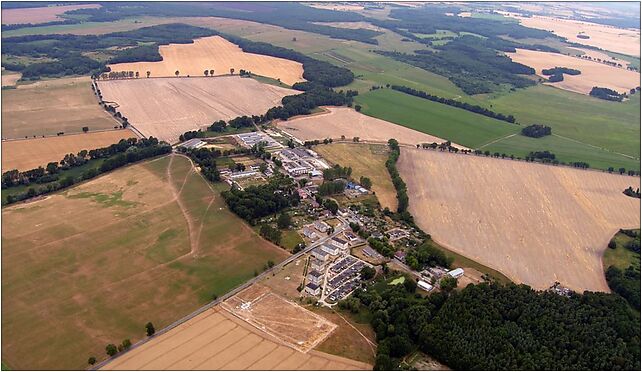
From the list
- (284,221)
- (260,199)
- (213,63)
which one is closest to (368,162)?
(260,199)

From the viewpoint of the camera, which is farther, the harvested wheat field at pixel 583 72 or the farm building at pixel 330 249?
the harvested wheat field at pixel 583 72

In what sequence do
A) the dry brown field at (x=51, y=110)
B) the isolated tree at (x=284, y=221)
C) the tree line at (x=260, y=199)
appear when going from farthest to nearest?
the dry brown field at (x=51, y=110) < the tree line at (x=260, y=199) < the isolated tree at (x=284, y=221)

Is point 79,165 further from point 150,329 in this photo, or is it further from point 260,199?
point 150,329

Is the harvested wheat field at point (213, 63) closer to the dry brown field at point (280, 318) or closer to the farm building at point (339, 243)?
the farm building at point (339, 243)

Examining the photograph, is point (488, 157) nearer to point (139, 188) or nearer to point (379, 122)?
point (379, 122)

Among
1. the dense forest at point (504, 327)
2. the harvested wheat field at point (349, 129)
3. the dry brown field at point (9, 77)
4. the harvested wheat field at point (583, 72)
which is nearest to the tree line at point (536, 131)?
the harvested wheat field at point (349, 129)

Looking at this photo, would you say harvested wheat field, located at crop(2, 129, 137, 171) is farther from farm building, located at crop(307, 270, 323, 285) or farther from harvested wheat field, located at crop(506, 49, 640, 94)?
harvested wheat field, located at crop(506, 49, 640, 94)
